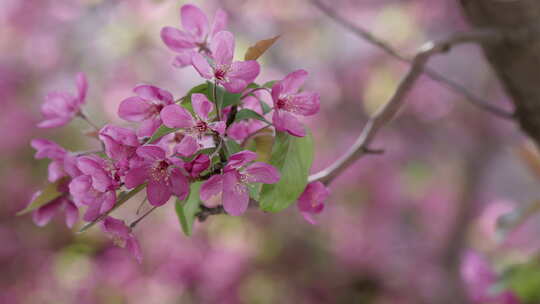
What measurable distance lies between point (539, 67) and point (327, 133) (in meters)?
2.12

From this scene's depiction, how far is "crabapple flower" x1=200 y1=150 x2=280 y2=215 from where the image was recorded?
1.89 ft

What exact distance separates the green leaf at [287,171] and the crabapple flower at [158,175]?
9 cm

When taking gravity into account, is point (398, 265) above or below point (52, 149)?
below

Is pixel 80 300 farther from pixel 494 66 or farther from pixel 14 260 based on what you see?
pixel 494 66

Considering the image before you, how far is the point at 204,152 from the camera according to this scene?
59cm

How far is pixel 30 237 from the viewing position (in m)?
2.40

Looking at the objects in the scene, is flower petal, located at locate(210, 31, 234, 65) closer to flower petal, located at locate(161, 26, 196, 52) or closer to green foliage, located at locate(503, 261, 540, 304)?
flower petal, located at locate(161, 26, 196, 52)

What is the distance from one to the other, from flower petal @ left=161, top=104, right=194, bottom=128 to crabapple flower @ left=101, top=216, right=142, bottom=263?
126 millimetres

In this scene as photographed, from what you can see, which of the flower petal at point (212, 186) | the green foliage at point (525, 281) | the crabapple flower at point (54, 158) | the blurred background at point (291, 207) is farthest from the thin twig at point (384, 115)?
the blurred background at point (291, 207)

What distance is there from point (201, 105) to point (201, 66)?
0.04 m

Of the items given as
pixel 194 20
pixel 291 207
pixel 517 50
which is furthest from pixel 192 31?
pixel 291 207

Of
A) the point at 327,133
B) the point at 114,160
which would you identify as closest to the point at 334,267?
the point at 327,133

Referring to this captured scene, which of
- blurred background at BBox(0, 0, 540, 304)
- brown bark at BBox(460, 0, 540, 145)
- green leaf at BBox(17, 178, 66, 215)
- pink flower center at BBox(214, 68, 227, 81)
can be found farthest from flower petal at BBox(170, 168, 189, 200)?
blurred background at BBox(0, 0, 540, 304)

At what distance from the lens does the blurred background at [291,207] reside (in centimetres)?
229
